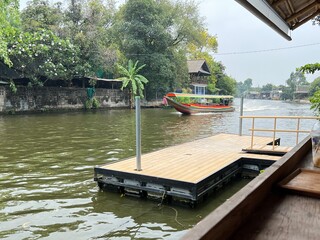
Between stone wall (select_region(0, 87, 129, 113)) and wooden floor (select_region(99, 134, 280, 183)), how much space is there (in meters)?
17.2

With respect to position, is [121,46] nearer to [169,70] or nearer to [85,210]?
[169,70]

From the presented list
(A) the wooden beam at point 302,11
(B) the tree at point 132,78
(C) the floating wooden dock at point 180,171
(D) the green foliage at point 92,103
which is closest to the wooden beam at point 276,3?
(A) the wooden beam at point 302,11

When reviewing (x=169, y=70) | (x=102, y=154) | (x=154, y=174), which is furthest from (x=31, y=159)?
(x=169, y=70)

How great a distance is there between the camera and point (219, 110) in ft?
93.2

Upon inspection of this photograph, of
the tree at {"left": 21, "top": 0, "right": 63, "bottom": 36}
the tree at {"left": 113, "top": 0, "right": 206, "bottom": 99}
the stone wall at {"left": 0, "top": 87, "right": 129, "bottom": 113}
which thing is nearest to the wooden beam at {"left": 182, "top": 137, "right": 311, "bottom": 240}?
the stone wall at {"left": 0, "top": 87, "right": 129, "bottom": 113}

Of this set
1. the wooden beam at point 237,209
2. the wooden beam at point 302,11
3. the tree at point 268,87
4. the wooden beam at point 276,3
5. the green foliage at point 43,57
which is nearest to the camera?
the wooden beam at point 237,209

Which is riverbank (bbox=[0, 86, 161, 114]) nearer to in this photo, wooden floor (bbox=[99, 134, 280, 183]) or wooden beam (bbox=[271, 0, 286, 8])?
wooden floor (bbox=[99, 134, 280, 183])

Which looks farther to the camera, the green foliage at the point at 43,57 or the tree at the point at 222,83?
the tree at the point at 222,83

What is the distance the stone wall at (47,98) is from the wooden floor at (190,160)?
1719 centimetres

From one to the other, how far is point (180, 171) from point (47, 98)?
832 inches

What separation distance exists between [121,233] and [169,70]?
91.4 ft

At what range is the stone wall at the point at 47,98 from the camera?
2165cm

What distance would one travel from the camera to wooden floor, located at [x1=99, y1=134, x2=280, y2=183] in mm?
5347

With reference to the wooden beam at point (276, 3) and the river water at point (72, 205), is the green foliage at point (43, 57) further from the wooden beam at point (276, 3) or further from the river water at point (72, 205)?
the wooden beam at point (276, 3)
